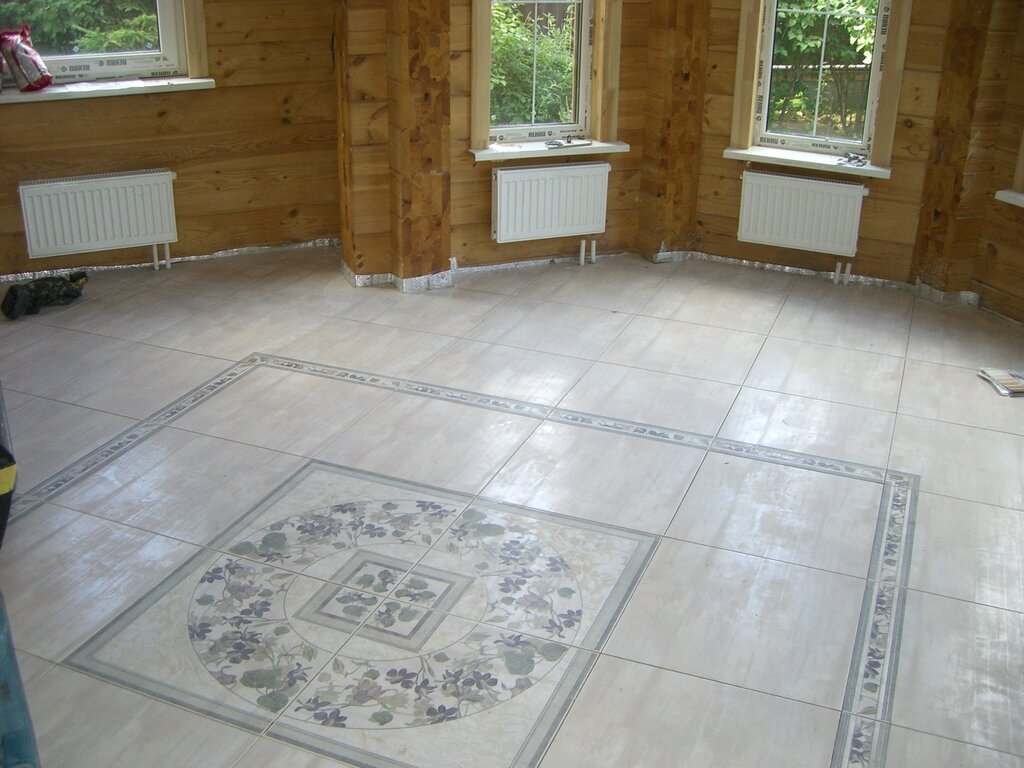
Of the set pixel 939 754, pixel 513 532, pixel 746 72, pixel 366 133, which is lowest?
pixel 939 754

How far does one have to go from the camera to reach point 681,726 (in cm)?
283

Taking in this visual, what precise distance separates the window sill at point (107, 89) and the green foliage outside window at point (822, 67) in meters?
3.10

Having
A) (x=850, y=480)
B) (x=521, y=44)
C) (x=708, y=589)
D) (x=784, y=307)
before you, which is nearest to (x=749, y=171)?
(x=784, y=307)

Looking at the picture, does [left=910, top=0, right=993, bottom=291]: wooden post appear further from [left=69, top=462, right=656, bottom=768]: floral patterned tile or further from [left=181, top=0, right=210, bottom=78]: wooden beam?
[left=181, top=0, right=210, bottom=78]: wooden beam

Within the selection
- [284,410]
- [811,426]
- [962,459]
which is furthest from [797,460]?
[284,410]

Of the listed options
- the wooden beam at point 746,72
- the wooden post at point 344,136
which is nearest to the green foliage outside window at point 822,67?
the wooden beam at point 746,72

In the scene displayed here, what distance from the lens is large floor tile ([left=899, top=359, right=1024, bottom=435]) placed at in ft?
15.0

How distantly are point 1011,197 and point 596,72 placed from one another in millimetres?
2264

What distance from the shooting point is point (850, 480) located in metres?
4.06

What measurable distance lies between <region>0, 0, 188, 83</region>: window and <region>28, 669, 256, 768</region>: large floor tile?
3.85m

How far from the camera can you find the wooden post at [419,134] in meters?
5.39

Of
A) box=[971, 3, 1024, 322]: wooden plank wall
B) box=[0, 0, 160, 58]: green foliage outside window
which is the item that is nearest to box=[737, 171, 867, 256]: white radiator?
box=[971, 3, 1024, 322]: wooden plank wall

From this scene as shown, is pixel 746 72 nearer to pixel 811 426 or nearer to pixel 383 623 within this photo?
pixel 811 426

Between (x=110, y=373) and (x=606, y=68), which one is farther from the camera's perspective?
(x=606, y=68)
